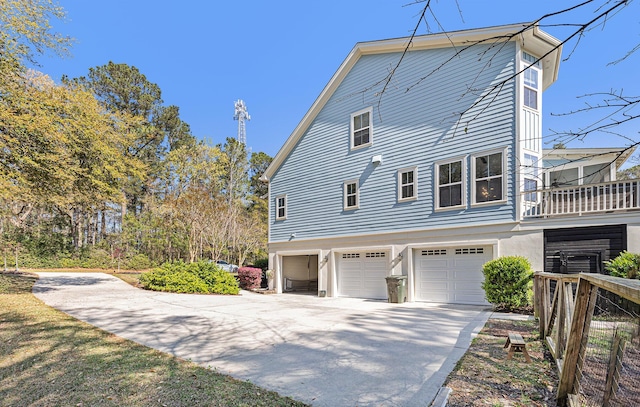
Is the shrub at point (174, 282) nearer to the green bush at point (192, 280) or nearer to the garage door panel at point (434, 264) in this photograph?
the green bush at point (192, 280)

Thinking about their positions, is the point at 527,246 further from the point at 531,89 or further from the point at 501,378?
the point at 501,378

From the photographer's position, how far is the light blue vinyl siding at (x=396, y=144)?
430 inches

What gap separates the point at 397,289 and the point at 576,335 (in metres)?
8.95

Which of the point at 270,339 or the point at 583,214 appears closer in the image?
the point at 270,339

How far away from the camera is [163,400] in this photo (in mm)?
3541

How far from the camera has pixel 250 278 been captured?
17500 millimetres

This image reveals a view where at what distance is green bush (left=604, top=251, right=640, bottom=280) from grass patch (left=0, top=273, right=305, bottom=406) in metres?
8.11

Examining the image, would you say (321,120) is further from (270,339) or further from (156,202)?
(156,202)

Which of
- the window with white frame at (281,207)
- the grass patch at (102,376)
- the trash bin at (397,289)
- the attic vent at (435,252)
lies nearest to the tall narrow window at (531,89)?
the attic vent at (435,252)

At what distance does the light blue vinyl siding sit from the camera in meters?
10.9

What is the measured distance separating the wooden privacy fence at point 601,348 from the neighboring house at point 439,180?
5.85 m

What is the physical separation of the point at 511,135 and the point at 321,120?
7.71 meters

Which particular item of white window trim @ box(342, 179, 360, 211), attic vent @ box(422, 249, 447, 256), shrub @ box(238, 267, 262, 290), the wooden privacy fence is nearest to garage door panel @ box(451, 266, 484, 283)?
attic vent @ box(422, 249, 447, 256)

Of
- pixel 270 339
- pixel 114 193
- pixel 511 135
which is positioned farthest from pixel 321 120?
pixel 270 339
